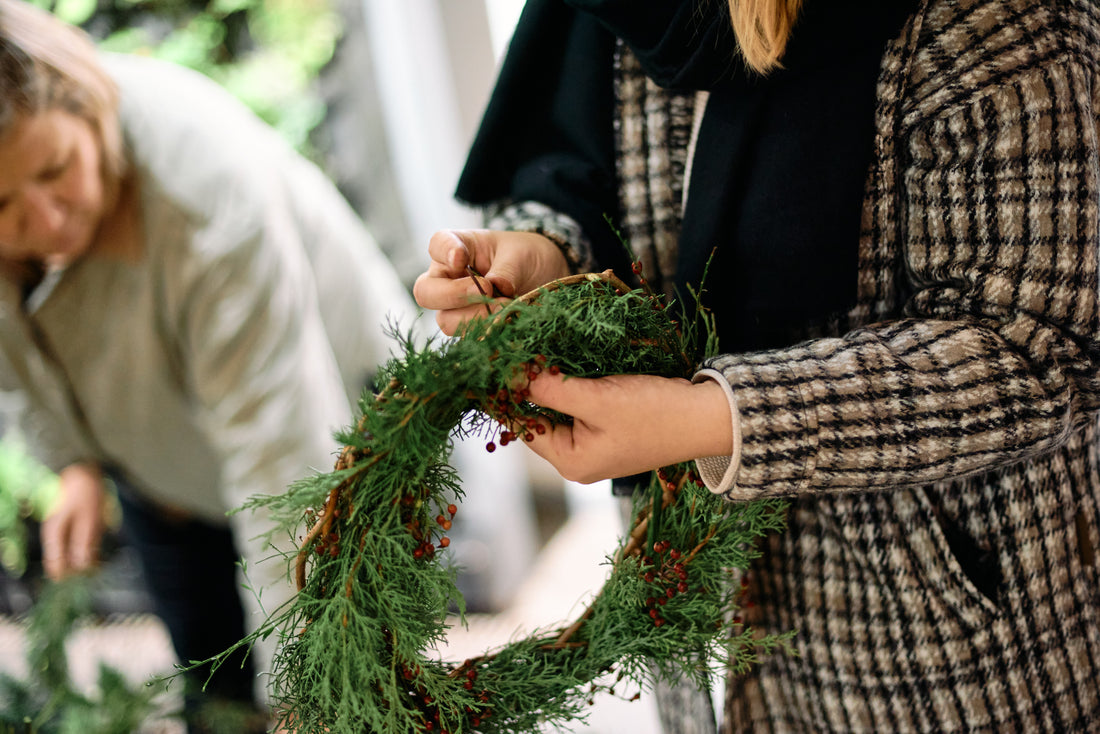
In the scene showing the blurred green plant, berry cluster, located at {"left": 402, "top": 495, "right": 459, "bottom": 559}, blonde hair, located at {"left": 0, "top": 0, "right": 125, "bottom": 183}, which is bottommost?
the blurred green plant

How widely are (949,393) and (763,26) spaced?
13.4 inches

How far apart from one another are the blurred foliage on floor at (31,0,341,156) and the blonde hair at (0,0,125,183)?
2.65ft

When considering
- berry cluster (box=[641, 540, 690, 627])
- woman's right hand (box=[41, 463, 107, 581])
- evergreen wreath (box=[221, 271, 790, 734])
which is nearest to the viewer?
evergreen wreath (box=[221, 271, 790, 734])

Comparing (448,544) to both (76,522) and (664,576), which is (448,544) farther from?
(76,522)

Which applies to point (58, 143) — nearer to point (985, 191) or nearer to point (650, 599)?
point (650, 599)

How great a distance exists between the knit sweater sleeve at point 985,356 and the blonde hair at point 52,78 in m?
1.02

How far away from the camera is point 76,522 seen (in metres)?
1.38

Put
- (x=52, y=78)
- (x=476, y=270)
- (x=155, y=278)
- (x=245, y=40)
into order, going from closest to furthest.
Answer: (x=476, y=270) < (x=52, y=78) < (x=155, y=278) < (x=245, y=40)

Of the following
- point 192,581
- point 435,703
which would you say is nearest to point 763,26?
point 435,703

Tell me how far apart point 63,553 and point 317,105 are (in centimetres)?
127

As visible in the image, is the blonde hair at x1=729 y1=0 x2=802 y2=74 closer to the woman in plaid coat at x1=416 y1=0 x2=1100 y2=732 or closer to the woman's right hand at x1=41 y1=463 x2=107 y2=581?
the woman in plaid coat at x1=416 y1=0 x2=1100 y2=732

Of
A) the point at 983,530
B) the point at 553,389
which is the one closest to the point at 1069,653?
the point at 983,530

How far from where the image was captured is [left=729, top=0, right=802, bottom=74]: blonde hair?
0.59m

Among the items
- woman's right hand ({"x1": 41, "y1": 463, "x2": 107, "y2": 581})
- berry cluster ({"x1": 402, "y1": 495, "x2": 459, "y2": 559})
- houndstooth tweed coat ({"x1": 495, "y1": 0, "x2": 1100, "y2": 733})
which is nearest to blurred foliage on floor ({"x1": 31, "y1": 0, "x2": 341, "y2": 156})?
woman's right hand ({"x1": 41, "y1": 463, "x2": 107, "y2": 581})
